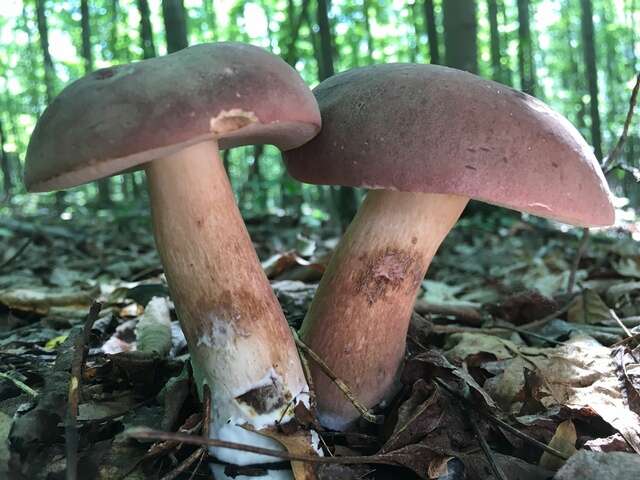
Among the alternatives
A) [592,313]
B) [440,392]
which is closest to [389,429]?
[440,392]

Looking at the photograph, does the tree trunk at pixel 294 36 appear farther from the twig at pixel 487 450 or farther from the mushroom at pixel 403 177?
the twig at pixel 487 450

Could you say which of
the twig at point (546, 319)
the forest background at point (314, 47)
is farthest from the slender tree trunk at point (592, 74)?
the twig at point (546, 319)

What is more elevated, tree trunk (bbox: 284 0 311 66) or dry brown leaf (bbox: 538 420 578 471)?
tree trunk (bbox: 284 0 311 66)

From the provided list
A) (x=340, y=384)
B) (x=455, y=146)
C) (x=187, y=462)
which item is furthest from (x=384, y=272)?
(x=187, y=462)

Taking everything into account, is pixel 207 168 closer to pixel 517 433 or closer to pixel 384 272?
pixel 384 272

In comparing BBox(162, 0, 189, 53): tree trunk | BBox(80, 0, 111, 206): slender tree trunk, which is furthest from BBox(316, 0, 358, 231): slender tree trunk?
BBox(80, 0, 111, 206): slender tree trunk

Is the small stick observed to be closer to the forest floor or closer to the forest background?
the forest floor
